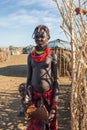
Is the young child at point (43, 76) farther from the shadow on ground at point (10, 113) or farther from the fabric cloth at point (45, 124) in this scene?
the shadow on ground at point (10, 113)

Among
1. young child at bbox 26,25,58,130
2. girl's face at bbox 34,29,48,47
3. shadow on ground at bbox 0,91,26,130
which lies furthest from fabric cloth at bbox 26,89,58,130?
shadow on ground at bbox 0,91,26,130

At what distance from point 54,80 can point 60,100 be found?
5.68 meters

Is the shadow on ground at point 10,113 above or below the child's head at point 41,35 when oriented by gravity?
below

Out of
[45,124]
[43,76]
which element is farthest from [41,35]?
[45,124]

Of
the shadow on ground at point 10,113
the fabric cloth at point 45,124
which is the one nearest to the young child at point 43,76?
the fabric cloth at point 45,124

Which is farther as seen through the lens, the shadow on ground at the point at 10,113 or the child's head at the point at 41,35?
the shadow on ground at the point at 10,113

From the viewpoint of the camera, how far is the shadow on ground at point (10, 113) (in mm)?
Answer: 6680

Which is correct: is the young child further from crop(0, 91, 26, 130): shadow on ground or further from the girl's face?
crop(0, 91, 26, 130): shadow on ground

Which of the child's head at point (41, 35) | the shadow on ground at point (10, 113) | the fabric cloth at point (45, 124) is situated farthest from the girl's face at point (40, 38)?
the shadow on ground at point (10, 113)

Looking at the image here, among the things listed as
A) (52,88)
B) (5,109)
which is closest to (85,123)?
(52,88)

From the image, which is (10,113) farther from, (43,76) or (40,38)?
(40,38)

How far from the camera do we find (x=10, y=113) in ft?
26.1

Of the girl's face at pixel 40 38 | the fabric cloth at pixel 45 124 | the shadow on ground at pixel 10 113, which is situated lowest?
the shadow on ground at pixel 10 113

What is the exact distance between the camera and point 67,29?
4027 millimetres
